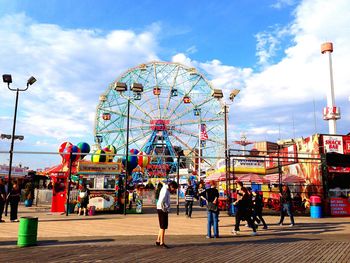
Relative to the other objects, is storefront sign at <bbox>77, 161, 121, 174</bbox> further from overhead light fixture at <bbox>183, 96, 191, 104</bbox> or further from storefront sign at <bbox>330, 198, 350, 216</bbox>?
overhead light fixture at <bbox>183, 96, 191, 104</bbox>

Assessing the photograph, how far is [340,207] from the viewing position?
64.7 ft

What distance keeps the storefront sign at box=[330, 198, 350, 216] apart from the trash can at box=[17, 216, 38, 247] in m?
16.9

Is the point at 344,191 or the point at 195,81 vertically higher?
the point at 195,81

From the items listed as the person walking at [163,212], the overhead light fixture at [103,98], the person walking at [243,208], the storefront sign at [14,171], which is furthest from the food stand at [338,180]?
the overhead light fixture at [103,98]

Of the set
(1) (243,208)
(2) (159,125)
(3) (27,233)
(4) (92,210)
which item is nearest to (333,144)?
(1) (243,208)

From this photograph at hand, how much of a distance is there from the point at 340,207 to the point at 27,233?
57.6ft

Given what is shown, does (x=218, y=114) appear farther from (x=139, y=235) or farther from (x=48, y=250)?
(x=48, y=250)

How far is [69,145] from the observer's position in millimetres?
23812

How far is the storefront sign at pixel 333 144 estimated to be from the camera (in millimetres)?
22016

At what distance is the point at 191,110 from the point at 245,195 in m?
35.5

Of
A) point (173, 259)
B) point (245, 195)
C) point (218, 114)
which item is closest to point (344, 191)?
point (245, 195)

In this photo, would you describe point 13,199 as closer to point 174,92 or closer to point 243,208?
point 243,208

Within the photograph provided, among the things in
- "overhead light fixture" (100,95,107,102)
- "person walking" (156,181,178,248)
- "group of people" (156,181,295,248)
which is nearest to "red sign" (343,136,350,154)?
"group of people" (156,181,295,248)

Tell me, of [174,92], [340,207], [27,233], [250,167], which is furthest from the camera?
[174,92]
